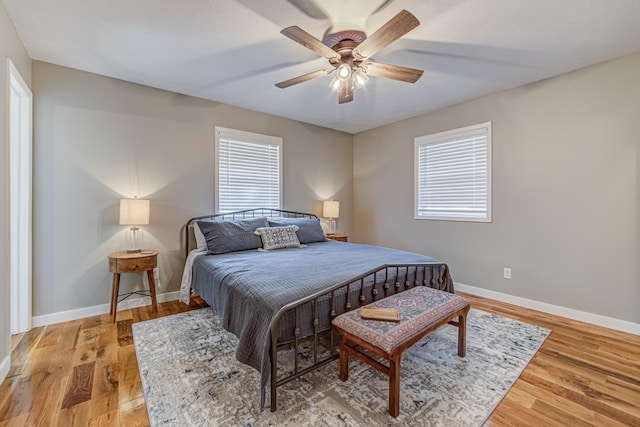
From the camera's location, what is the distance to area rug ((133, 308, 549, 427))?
1.62 meters

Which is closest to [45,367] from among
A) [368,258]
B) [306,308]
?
[306,308]

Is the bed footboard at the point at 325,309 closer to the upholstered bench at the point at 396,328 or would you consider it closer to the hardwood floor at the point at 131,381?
the upholstered bench at the point at 396,328

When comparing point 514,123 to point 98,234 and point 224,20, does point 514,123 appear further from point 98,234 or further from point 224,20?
point 98,234

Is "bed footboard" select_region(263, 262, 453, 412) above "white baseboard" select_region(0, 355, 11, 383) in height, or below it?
above

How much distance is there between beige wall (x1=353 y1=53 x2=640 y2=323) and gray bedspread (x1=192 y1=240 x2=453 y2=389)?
4.76 ft

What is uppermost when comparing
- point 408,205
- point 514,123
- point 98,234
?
point 514,123

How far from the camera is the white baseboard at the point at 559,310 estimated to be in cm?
273

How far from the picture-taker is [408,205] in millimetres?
4637

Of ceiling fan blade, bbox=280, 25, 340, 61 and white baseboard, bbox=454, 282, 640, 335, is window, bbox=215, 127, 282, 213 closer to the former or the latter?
ceiling fan blade, bbox=280, 25, 340, 61

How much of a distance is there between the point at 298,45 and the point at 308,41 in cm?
59

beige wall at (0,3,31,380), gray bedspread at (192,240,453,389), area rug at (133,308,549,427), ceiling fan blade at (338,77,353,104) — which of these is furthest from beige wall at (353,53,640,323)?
beige wall at (0,3,31,380)

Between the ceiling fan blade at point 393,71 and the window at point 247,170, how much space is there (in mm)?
2309

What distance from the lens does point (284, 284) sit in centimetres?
199

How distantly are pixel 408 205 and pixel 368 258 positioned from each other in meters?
2.10
